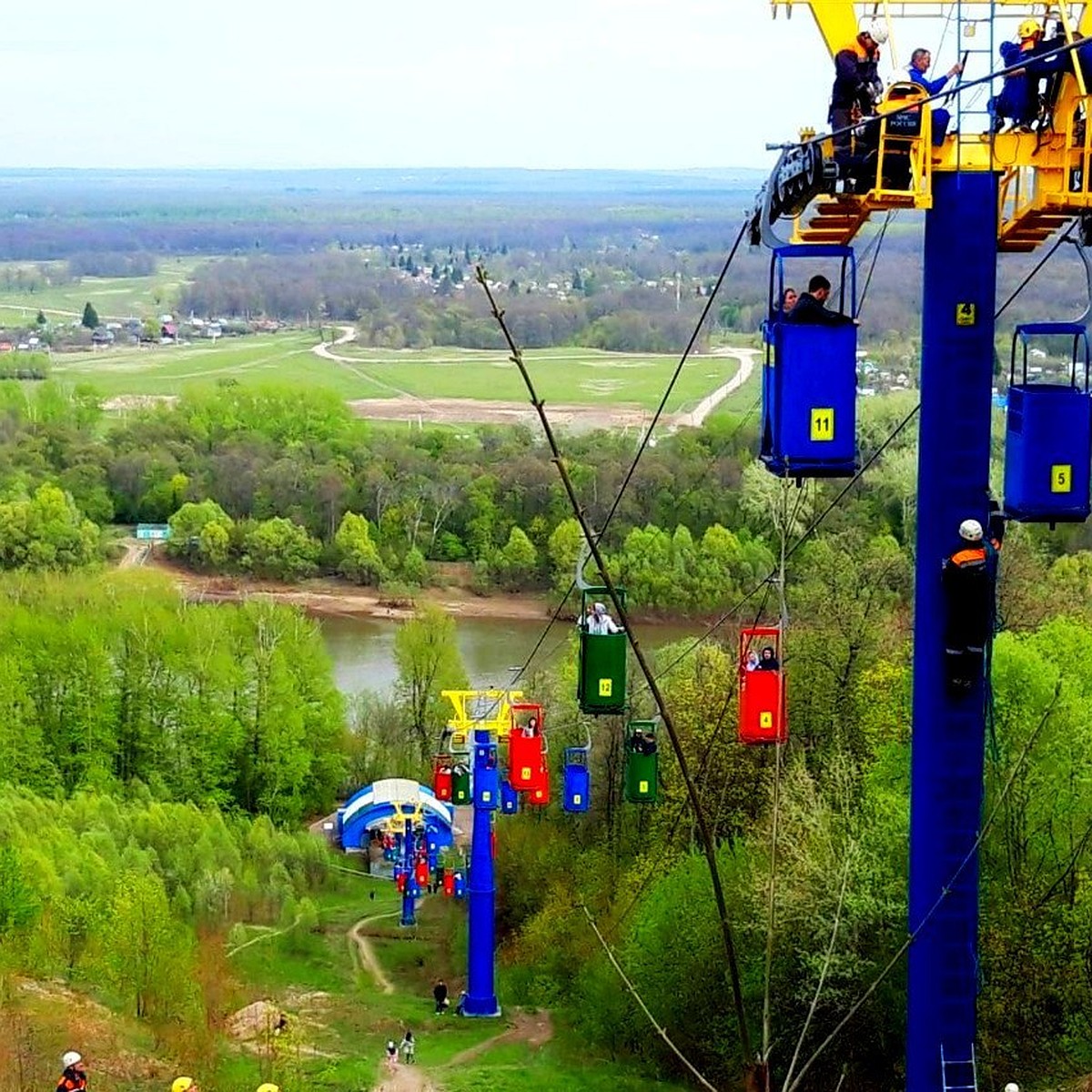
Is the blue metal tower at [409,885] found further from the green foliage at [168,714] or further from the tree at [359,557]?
the tree at [359,557]

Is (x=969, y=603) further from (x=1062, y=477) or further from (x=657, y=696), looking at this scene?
(x=657, y=696)

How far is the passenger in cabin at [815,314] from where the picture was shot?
31.7 feet

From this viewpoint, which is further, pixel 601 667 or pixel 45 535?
pixel 45 535

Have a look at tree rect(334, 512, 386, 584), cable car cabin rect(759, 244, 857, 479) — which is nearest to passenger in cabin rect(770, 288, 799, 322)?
cable car cabin rect(759, 244, 857, 479)

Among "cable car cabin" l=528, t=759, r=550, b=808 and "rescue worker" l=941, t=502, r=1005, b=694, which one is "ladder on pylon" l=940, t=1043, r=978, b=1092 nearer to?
"rescue worker" l=941, t=502, r=1005, b=694

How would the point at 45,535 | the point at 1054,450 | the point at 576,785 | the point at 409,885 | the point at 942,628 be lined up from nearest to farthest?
the point at 1054,450, the point at 942,628, the point at 576,785, the point at 409,885, the point at 45,535

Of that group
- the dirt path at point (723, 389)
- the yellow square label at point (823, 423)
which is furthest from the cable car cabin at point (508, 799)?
the dirt path at point (723, 389)

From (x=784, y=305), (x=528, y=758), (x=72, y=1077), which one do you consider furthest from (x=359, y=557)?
(x=784, y=305)

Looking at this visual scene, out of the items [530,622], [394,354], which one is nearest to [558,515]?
[530,622]

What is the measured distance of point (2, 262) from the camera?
197750 mm

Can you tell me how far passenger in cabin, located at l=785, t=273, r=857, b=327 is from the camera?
966 cm

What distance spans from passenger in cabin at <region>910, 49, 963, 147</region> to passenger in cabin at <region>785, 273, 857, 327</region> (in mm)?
915

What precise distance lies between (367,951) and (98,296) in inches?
5936

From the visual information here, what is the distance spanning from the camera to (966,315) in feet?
32.0
